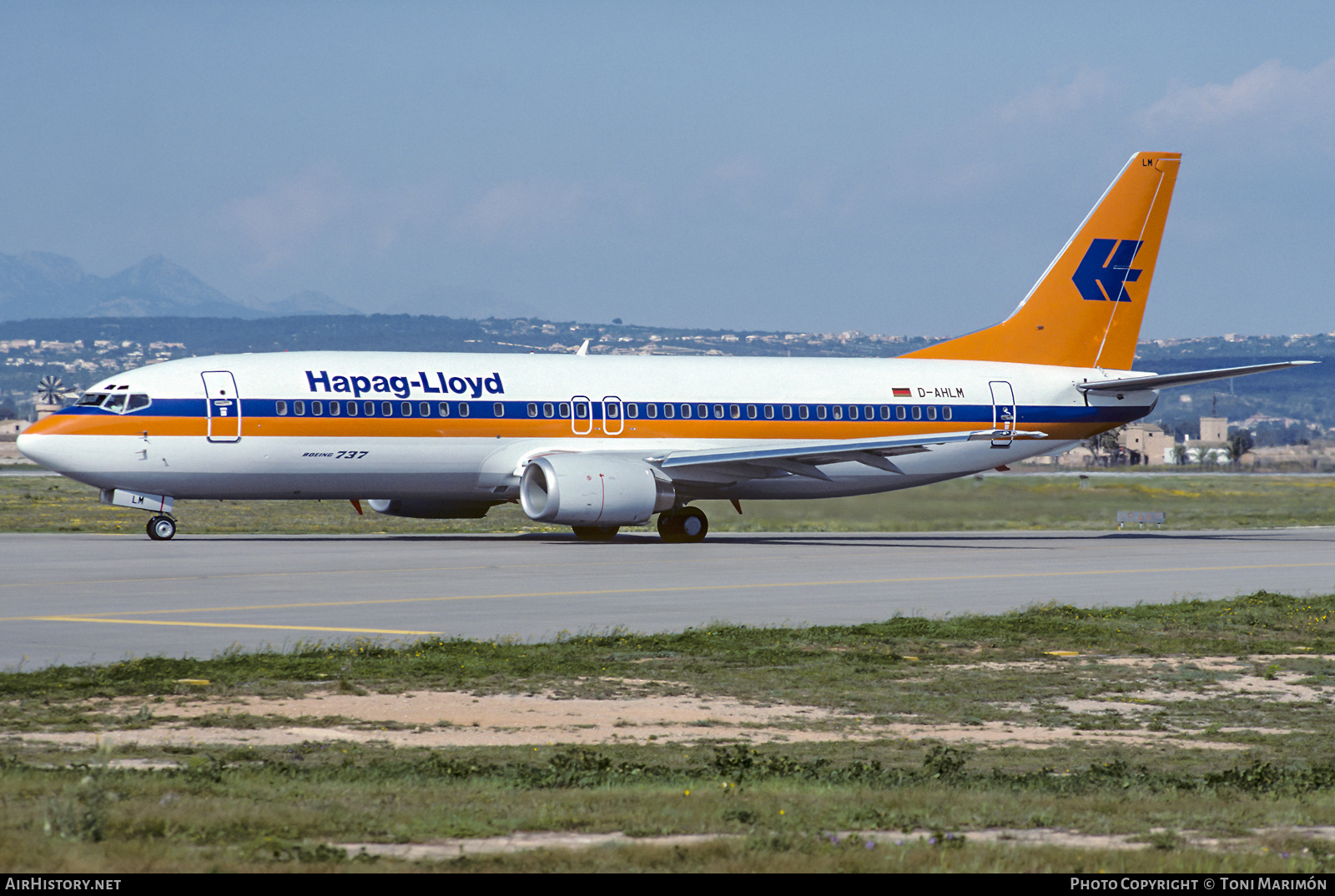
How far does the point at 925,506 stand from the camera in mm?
39625

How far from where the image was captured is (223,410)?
34500 millimetres

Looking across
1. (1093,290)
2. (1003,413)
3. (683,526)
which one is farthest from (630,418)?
(1093,290)

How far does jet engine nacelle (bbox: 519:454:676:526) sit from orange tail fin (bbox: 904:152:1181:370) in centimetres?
1121

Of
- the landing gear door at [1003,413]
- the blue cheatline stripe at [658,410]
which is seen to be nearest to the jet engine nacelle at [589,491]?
the blue cheatline stripe at [658,410]

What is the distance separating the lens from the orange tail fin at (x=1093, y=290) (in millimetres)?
43344

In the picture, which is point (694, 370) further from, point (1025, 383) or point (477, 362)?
point (1025, 383)

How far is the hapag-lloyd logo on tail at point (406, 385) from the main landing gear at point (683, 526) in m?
5.34

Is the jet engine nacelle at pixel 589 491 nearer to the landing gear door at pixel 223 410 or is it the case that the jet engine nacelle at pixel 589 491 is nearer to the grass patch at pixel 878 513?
the grass patch at pixel 878 513

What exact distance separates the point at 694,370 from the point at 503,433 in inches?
226

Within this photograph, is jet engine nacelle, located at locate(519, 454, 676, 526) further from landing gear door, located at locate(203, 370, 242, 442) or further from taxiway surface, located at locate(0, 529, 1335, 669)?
landing gear door, located at locate(203, 370, 242, 442)

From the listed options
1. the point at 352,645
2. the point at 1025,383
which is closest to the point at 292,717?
the point at 352,645

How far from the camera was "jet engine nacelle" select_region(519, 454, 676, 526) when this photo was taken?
114 ft

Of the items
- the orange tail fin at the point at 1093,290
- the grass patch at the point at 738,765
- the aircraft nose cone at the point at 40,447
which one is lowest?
the grass patch at the point at 738,765

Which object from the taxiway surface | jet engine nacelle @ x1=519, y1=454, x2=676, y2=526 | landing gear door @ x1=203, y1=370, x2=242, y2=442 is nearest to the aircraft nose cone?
the taxiway surface
